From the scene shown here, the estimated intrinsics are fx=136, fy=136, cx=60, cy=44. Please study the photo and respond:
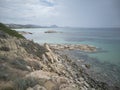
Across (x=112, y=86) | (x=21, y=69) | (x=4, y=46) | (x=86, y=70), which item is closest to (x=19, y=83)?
(x=21, y=69)

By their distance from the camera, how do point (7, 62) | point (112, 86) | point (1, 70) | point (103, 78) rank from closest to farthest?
1. point (1, 70)
2. point (7, 62)
3. point (112, 86)
4. point (103, 78)

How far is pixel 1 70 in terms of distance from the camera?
431 inches

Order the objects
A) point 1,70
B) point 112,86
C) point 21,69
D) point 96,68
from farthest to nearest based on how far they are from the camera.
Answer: point 96,68
point 112,86
point 21,69
point 1,70

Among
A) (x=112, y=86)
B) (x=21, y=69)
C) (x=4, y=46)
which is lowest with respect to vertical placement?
(x=112, y=86)

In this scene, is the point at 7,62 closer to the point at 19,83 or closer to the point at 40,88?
the point at 19,83

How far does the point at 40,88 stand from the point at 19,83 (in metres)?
1.48

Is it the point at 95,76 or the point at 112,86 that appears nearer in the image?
the point at 112,86

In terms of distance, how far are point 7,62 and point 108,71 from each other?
52.9 ft

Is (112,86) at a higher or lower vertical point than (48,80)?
lower

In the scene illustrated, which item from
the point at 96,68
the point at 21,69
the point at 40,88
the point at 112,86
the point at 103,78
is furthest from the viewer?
the point at 96,68

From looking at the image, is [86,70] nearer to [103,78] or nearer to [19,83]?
[103,78]

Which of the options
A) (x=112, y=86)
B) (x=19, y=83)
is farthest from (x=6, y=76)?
(x=112, y=86)

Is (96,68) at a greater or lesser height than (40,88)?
lesser

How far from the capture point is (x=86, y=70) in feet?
76.2
